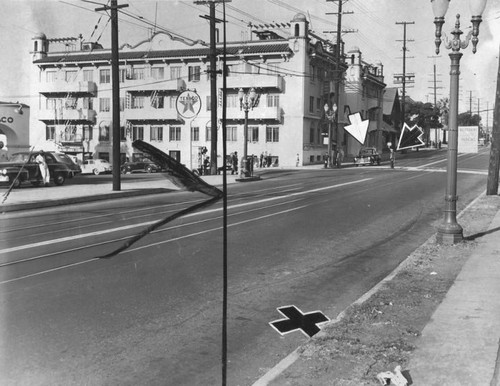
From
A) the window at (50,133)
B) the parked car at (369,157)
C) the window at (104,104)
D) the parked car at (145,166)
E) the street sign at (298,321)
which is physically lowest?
the street sign at (298,321)

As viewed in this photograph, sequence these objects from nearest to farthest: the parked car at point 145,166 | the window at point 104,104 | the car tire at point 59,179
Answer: the parked car at point 145,166 < the window at point 104,104 < the car tire at point 59,179

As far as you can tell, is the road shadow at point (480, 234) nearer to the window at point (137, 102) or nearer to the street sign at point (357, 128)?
the street sign at point (357, 128)

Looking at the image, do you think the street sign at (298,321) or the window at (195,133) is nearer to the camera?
the window at (195,133)

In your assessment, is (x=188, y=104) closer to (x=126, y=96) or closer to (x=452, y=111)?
(x=126, y=96)

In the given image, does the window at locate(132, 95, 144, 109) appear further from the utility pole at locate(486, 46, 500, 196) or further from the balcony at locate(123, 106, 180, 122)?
the utility pole at locate(486, 46, 500, 196)

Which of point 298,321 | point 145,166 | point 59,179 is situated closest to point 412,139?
point 298,321

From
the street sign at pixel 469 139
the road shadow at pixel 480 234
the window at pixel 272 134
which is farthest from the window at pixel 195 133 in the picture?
the window at pixel 272 134
